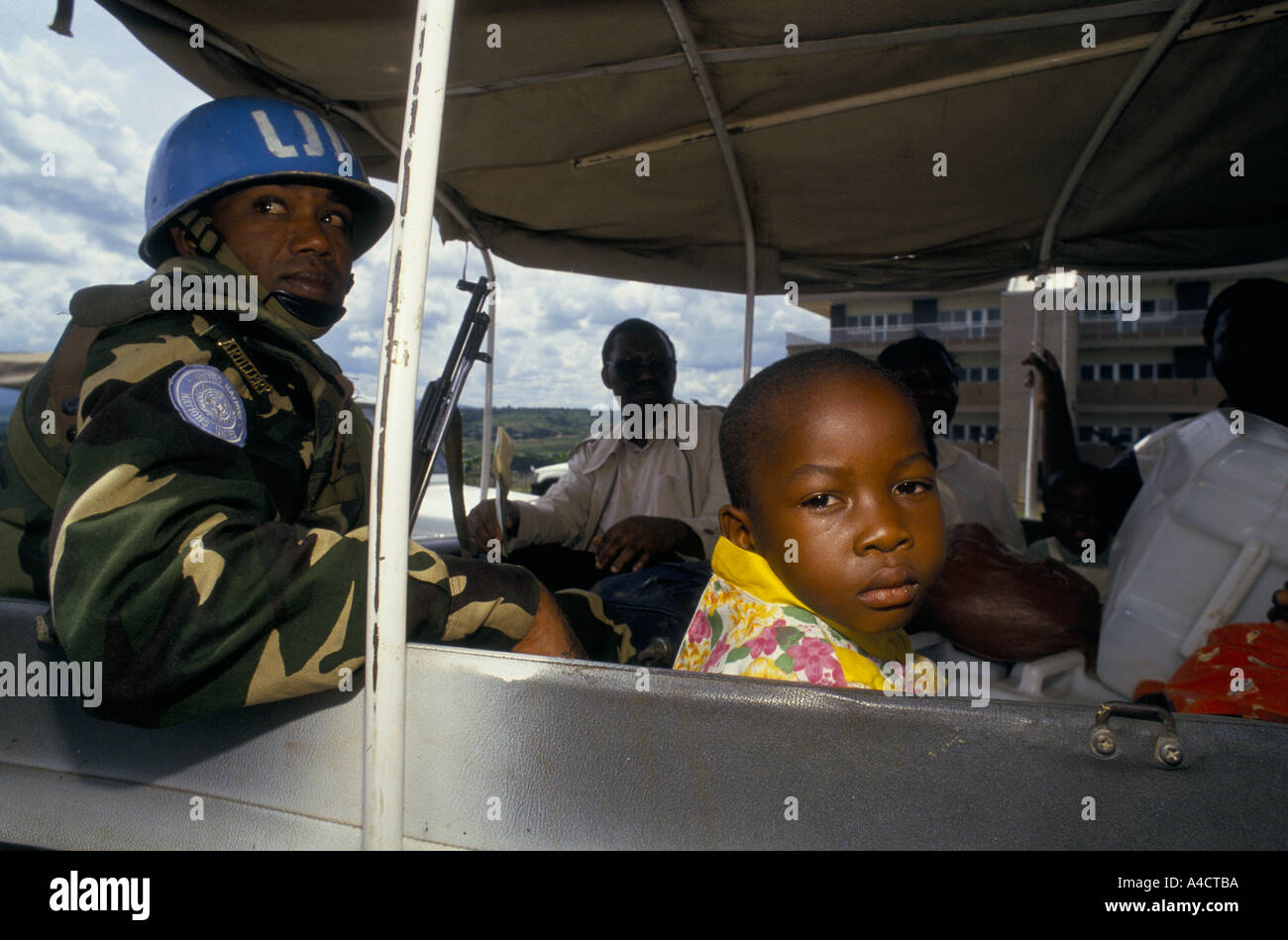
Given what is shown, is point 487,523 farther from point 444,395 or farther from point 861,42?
point 861,42

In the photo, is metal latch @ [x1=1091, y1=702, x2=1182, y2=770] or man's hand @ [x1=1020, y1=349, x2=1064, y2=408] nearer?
metal latch @ [x1=1091, y1=702, x2=1182, y2=770]

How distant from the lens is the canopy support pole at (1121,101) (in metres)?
2.09

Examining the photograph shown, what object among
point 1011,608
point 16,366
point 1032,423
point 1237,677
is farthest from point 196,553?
point 16,366

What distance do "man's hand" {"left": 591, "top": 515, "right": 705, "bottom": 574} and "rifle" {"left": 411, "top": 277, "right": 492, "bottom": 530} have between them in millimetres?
665

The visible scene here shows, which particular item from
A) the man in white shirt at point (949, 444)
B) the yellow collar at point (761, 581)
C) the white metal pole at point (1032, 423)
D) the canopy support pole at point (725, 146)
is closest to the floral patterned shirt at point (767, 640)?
the yellow collar at point (761, 581)

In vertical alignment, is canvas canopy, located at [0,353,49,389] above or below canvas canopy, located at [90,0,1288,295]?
below

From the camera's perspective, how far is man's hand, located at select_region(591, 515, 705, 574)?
8.79 ft

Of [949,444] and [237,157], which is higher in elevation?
[237,157]

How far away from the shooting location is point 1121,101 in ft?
8.06

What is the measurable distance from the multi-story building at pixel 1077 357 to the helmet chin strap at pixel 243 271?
27.5 meters

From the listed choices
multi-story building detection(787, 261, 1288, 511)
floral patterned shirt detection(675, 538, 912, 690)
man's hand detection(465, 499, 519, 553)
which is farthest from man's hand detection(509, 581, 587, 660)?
multi-story building detection(787, 261, 1288, 511)

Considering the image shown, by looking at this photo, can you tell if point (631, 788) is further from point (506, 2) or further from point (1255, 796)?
point (506, 2)

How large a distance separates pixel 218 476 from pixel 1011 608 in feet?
5.39

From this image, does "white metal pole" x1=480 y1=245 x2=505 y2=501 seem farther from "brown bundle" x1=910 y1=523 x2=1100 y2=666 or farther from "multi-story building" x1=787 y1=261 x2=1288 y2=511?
"multi-story building" x1=787 y1=261 x2=1288 y2=511
